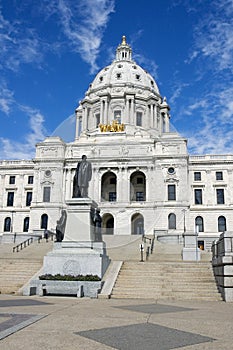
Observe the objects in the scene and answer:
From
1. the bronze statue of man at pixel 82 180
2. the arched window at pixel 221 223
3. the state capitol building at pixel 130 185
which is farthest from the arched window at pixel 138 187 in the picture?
the bronze statue of man at pixel 82 180

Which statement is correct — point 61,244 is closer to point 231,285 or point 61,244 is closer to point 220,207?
point 231,285

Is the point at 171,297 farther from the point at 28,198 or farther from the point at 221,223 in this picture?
the point at 28,198

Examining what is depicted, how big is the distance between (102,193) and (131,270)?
153 ft

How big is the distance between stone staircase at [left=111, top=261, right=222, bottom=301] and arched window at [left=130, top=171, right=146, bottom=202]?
42384 mm

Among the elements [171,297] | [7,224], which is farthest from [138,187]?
[171,297]

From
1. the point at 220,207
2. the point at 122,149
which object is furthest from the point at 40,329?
the point at 220,207

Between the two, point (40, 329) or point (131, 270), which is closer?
point (40, 329)

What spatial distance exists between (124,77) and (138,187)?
3391 centimetres

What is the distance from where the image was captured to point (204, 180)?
64.7 metres

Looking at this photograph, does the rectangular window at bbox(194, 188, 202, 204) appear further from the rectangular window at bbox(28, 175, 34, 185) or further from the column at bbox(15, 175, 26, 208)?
the column at bbox(15, 175, 26, 208)

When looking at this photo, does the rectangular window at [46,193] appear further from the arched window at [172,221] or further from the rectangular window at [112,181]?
the arched window at [172,221]

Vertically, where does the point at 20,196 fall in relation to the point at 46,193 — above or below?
above

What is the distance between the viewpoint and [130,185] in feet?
208

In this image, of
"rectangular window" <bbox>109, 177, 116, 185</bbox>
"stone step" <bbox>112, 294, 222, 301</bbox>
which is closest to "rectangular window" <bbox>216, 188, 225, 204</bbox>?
"rectangular window" <bbox>109, 177, 116, 185</bbox>
